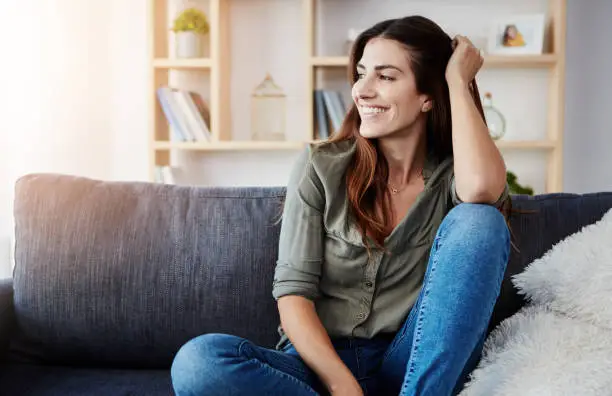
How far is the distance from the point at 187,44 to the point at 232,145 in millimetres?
514

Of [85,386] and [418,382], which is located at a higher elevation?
[418,382]

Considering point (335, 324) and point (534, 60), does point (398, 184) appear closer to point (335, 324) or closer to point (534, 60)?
point (335, 324)

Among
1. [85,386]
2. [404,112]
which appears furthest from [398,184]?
[85,386]

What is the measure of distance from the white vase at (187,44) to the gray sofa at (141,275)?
1.75m

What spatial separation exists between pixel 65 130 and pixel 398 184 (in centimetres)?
221

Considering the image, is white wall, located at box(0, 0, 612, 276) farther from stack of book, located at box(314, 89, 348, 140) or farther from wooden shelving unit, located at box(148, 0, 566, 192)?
stack of book, located at box(314, 89, 348, 140)

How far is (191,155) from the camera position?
360cm

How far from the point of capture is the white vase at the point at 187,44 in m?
3.35

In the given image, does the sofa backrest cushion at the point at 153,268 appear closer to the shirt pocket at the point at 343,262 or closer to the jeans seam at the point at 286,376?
the shirt pocket at the point at 343,262

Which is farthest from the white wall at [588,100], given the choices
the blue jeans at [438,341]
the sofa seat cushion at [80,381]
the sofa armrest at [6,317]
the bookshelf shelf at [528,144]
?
the sofa armrest at [6,317]

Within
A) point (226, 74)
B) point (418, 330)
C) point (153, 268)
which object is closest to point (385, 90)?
point (418, 330)

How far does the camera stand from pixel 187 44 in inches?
132

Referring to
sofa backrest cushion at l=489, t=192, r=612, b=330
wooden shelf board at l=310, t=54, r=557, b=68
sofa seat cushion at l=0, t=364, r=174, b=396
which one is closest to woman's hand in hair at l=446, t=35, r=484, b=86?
sofa backrest cushion at l=489, t=192, r=612, b=330

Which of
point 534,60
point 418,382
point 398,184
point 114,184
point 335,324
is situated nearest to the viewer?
point 418,382
